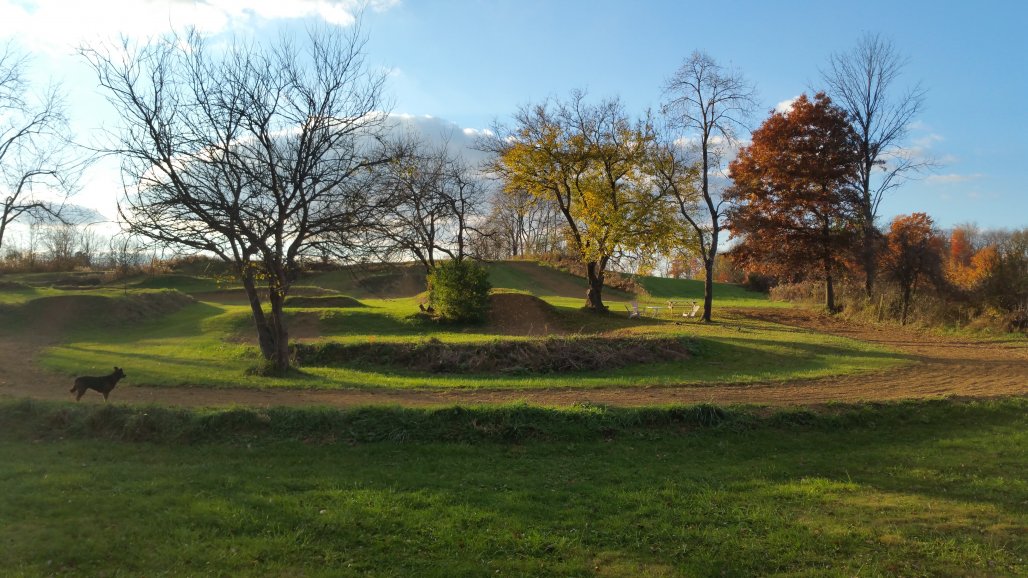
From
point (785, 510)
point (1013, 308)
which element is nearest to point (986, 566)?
point (785, 510)

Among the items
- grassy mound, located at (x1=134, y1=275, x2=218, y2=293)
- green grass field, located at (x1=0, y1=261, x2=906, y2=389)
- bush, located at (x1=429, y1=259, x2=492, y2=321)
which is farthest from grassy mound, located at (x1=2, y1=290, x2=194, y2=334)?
grassy mound, located at (x1=134, y1=275, x2=218, y2=293)

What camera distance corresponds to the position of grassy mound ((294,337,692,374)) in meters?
16.4

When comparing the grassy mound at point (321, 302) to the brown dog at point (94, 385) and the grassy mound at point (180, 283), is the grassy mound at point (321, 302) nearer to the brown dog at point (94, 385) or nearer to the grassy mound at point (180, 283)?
the grassy mound at point (180, 283)

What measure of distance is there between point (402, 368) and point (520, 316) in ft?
32.2

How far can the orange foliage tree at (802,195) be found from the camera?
27.6 metres

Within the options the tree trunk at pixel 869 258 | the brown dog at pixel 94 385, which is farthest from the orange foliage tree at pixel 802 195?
the brown dog at pixel 94 385

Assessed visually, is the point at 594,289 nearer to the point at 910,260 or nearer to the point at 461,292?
the point at 461,292

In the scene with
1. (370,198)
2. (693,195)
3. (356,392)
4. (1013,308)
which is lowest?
(356,392)

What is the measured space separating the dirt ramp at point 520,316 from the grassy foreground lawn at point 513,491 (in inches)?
582

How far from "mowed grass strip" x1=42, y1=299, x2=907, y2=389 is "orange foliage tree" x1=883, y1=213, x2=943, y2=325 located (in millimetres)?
5073

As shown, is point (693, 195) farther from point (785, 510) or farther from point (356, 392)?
point (785, 510)

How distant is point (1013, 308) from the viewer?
20281 mm

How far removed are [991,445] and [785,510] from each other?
4.97 metres

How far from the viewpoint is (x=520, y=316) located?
84.7ft
